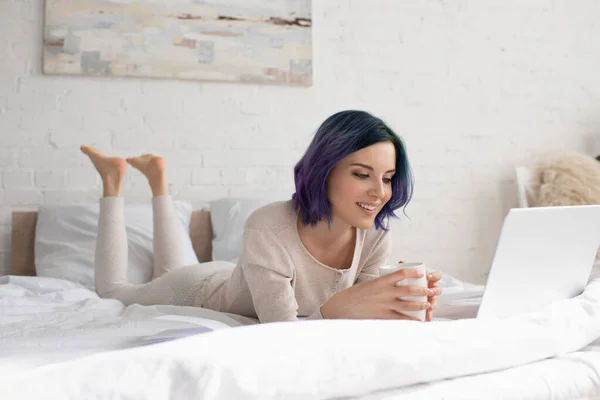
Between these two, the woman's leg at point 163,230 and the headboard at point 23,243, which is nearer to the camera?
the woman's leg at point 163,230

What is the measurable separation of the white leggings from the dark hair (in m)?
0.63

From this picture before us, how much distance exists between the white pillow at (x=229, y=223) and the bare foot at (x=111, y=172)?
59 cm

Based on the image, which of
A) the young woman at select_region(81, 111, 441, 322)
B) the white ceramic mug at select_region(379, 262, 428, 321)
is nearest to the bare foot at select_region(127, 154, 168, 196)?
the young woman at select_region(81, 111, 441, 322)

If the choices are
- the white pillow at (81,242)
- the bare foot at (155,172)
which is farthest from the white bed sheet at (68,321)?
the bare foot at (155,172)

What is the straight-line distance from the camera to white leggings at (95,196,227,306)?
79.2 inches

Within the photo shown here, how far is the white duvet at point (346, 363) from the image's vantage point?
711 mm

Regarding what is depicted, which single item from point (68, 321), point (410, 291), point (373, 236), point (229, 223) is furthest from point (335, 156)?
point (229, 223)

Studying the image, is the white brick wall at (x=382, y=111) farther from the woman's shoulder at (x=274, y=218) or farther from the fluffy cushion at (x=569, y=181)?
the woman's shoulder at (x=274, y=218)

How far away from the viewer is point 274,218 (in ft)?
5.00

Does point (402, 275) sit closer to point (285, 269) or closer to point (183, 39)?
point (285, 269)

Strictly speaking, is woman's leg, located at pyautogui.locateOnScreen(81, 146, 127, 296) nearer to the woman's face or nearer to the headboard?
the headboard

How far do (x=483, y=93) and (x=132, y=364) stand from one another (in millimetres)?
3207

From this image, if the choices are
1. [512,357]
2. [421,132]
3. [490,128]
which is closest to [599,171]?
[490,128]

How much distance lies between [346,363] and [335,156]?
2.26ft
